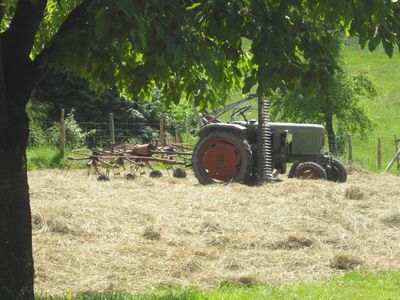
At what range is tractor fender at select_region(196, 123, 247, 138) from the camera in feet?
54.2

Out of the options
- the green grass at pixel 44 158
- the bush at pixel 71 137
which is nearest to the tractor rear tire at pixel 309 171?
the green grass at pixel 44 158

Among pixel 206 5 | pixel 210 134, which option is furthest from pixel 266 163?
pixel 206 5

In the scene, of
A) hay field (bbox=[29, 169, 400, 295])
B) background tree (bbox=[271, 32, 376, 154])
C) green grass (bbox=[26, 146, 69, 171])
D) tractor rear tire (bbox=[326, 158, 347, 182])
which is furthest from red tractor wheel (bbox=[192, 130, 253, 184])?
background tree (bbox=[271, 32, 376, 154])

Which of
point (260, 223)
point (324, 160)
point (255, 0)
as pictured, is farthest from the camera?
point (324, 160)

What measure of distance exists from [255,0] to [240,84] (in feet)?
7.64

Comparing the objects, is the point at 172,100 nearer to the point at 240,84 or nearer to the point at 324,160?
the point at 240,84

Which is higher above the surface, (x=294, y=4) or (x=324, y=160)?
(x=294, y=4)

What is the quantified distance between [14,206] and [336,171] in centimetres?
1262

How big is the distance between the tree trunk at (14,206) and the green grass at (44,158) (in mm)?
15107

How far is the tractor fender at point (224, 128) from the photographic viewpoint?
1652 centimetres

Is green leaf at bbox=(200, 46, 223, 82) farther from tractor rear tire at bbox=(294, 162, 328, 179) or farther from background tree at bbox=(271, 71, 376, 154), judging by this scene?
background tree at bbox=(271, 71, 376, 154)

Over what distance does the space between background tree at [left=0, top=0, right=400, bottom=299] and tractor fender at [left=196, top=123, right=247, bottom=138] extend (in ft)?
30.1

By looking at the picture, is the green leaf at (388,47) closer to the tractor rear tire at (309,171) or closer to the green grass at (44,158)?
the tractor rear tire at (309,171)

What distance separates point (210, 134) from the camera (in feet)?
55.0
